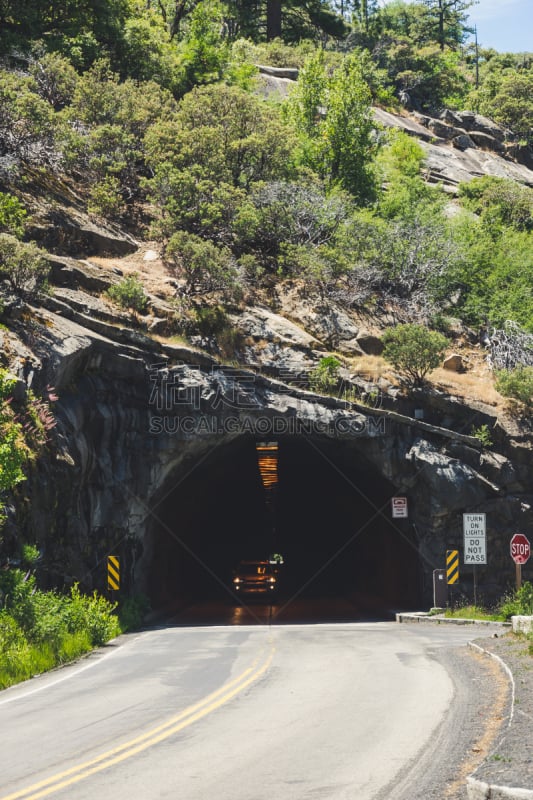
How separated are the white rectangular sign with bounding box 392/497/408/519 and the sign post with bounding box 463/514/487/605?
3730 mm

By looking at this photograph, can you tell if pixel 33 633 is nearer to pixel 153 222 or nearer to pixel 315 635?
pixel 315 635

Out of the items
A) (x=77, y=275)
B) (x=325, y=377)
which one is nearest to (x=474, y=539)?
(x=325, y=377)

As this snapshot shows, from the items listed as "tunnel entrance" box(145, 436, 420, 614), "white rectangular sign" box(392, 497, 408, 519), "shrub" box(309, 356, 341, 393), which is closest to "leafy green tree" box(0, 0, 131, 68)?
"tunnel entrance" box(145, 436, 420, 614)

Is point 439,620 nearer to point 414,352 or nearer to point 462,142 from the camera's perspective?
point 414,352

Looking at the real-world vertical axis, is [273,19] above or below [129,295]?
above

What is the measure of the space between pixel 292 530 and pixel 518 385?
26646 millimetres

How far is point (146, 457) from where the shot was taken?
3041 cm

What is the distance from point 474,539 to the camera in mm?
29312

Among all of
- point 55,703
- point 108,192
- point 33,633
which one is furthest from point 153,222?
point 55,703

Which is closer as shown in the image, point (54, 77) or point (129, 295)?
point (129, 295)

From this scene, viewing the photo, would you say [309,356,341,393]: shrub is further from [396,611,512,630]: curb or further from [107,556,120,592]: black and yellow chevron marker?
[107,556,120,592]: black and yellow chevron marker

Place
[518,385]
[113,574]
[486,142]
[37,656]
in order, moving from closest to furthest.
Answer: [37,656]
[113,574]
[518,385]
[486,142]

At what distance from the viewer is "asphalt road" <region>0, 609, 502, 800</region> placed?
8023mm

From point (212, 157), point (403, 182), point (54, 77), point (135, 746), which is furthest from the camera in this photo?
point (403, 182)
